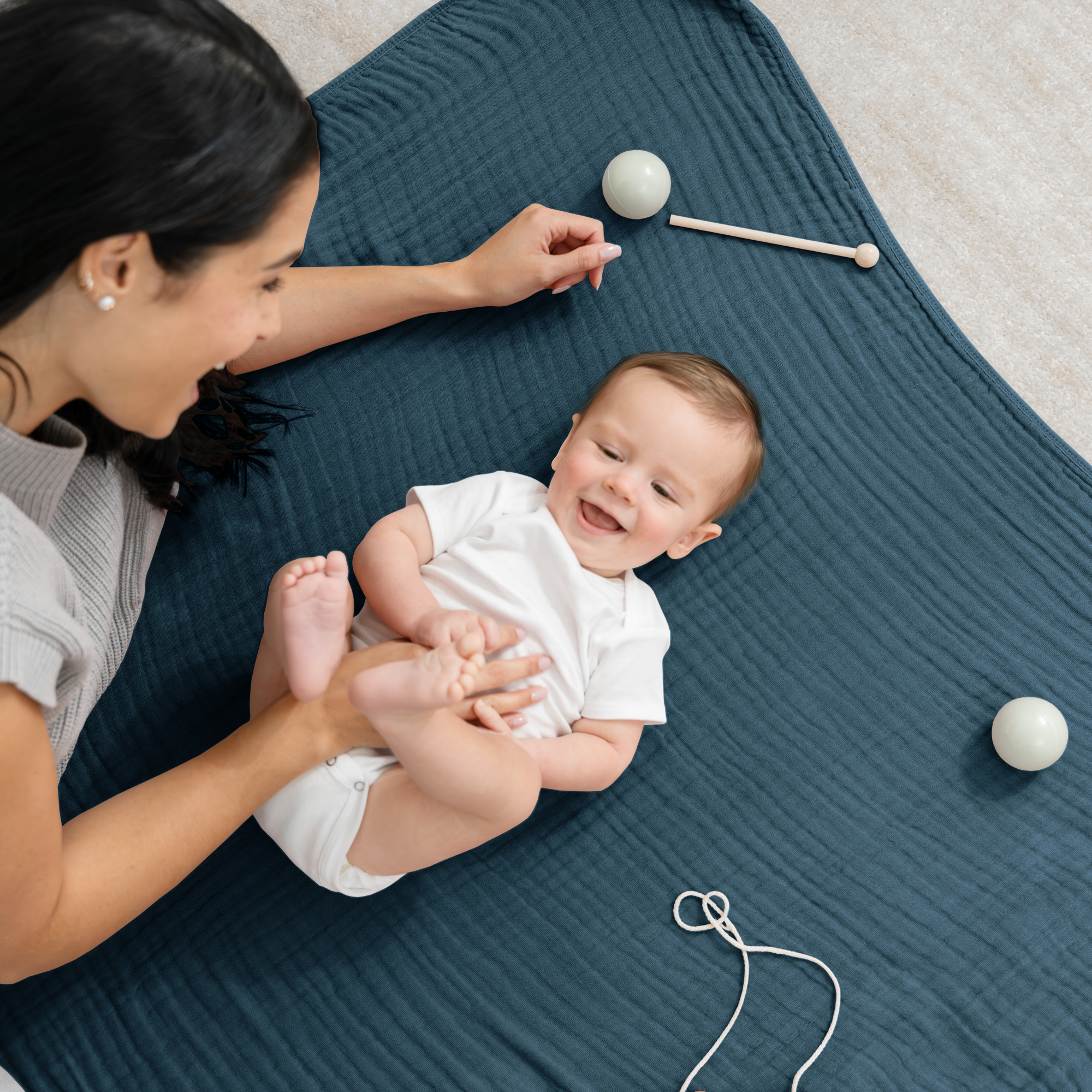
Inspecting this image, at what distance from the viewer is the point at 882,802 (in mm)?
1315

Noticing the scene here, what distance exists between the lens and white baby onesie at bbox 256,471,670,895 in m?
1.12

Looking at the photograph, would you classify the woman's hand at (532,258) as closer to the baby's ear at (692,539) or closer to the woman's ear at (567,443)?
the woman's ear at (567,443)

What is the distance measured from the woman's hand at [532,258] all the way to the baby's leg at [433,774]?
0.61m

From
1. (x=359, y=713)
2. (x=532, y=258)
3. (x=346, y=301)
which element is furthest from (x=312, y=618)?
(x=532, y=258)

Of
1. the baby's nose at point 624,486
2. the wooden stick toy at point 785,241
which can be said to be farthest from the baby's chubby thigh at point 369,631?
the wooden stick toy at point 785,241

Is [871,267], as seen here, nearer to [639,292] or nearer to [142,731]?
[639,292]

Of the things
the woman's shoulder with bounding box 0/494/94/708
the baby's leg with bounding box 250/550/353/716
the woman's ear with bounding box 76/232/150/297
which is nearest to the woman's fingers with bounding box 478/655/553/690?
the baby's leg with bounding box 250/550/353/716

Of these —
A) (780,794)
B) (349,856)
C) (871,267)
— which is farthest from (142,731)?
(871,267)

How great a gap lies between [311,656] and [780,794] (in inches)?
27.5

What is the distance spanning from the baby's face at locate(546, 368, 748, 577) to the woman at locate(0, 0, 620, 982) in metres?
0.23

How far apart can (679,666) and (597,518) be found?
0.27 m

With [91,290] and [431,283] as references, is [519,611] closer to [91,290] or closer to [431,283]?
[431,283]

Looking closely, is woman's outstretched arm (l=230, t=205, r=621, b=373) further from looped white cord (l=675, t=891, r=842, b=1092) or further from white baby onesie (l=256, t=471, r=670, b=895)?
looped white cord (l=675, t=891, r=842, b=1092)

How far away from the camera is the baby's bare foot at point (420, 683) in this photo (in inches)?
35.4
